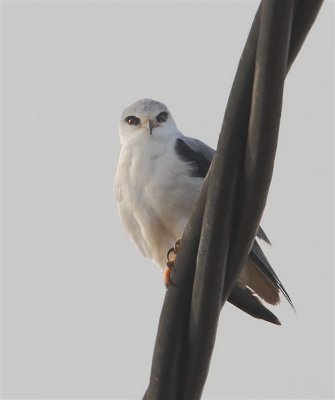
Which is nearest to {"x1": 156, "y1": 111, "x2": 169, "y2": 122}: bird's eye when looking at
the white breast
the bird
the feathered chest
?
the bird

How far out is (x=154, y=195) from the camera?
477 cm

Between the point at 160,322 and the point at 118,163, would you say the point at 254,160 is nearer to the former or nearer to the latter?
the point at 160,322

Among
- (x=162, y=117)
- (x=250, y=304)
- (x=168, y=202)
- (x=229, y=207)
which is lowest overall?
(x=229, y=207)

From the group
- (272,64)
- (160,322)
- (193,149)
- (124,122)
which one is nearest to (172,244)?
(193,149)

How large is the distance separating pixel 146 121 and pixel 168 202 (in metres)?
1.20

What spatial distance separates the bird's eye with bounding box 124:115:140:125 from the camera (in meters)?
5.95

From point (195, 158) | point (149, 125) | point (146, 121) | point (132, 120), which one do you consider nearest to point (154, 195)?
point (195, 158)

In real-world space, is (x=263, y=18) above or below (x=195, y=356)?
above

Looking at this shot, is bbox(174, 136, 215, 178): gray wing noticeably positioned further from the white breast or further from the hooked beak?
the hooked beak

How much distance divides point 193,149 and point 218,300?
2823 mm

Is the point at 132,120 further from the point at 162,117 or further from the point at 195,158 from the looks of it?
the point at 195,158

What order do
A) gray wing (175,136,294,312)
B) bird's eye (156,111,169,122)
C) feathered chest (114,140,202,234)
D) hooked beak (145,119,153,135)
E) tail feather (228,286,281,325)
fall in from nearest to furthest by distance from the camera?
1. tail feather (228,286,281,325)
2. feathered chest (114,140,202,234)
3. gray wing (175,136,294,312)
4. hooked beak (145,119,153,135)
5. bird's eye (156,111,169,122)

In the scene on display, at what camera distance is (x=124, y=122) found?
6.09m

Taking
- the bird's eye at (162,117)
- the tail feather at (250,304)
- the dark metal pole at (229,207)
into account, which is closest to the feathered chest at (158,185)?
the tail feather at (250,304)
